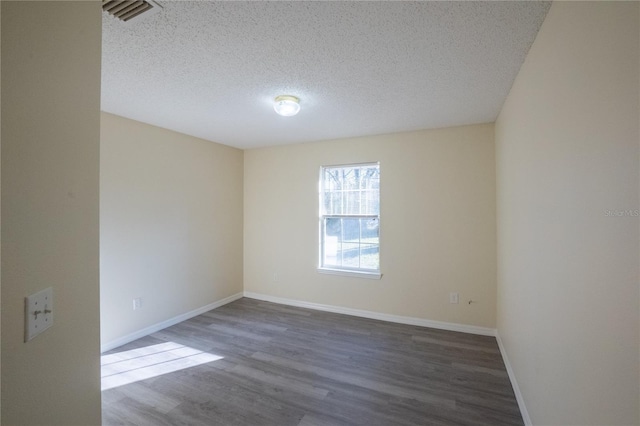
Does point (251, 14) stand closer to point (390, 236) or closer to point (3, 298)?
point (3, 298)

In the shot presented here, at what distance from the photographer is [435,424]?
6.09ft

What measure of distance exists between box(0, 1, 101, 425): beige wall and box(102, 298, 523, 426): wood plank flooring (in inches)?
56.3

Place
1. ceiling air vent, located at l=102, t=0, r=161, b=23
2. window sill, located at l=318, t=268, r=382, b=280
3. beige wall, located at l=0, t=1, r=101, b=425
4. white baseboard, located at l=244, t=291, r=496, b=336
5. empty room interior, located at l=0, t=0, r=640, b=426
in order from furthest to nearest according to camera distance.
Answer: window sill, located at l=318, t=268, r=382, b=280, white baseboard, located at l=244, t=291, r=496, b=336, ceiling air vent, located at l=102, t=0, r=161, b=23, empty room interior, located at l=0, t=0, r=640, b=426, beige wall, located at l=0, t=1, r=101, b=425

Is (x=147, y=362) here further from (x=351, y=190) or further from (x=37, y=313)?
(x=351, y=190)

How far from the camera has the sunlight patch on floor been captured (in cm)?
240

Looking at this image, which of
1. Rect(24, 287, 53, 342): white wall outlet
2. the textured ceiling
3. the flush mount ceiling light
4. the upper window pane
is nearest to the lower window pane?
the upper window pane

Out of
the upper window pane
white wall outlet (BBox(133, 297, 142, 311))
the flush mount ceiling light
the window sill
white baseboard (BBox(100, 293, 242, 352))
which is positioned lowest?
white baseboard (BBox(100, 293, 242, 352))

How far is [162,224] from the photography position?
3408 millimetres

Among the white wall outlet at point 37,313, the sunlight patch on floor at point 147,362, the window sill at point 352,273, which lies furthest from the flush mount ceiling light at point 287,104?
the sunlight patch on floor at point 147,362

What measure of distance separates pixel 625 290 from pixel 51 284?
1.69 metres

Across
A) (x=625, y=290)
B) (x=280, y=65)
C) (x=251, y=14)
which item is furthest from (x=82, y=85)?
(x=625, y=290)

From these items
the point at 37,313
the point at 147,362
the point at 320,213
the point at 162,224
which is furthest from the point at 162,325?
the point at 37,313

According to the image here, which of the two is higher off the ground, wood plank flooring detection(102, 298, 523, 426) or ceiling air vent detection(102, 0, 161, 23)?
ceiling air vent detection(102, 0, 161, 23)

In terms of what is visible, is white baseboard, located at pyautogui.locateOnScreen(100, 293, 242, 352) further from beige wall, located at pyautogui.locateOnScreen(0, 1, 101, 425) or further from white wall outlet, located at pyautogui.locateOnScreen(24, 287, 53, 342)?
white wall outlet, located at pyautogui.locateOnScreen(24, 287, 53, 342)
